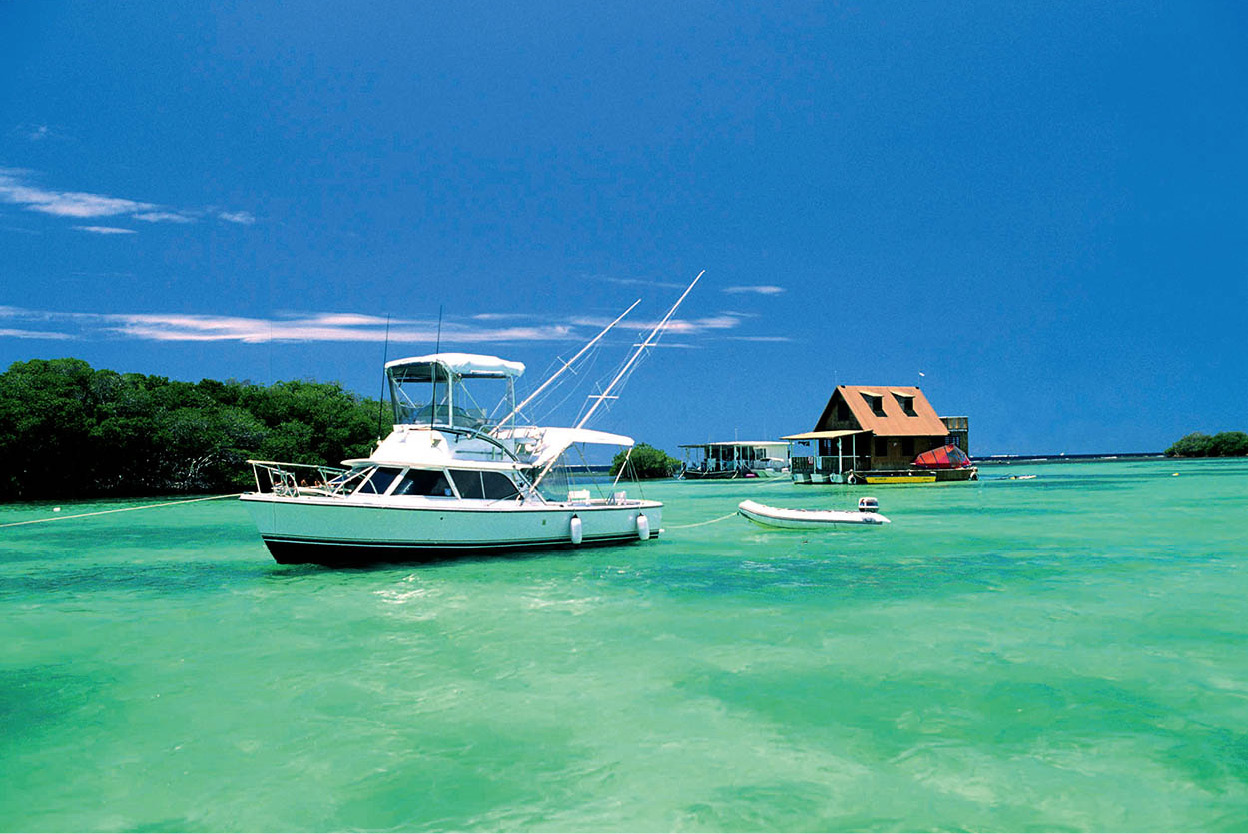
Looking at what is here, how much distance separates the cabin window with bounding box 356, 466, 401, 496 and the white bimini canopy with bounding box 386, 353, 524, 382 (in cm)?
293

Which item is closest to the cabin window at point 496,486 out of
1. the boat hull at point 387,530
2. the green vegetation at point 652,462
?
the boat hull at point 387,530

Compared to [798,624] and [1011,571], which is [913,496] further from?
[798,624]

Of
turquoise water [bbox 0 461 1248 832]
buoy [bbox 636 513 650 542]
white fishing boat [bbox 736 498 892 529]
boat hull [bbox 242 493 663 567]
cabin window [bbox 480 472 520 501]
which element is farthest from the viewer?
white fishing boat [bbox 736 498 892 529]

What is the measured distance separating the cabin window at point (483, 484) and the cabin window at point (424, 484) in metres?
0.33

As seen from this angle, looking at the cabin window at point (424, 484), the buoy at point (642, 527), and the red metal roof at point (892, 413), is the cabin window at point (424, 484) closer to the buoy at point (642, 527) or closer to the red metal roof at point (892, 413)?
the buoy at point (642, 527)

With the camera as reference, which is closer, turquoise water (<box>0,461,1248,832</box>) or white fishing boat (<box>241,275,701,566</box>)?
turquoise water (<box>0,461,1248,832</box>)

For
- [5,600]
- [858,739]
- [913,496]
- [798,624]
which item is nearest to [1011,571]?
[798,624]

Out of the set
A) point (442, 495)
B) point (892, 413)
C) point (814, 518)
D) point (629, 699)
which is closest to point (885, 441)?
point (892, 413)

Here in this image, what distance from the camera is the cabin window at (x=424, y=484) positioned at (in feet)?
61.8

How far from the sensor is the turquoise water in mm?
6594

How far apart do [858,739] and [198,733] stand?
666 cm

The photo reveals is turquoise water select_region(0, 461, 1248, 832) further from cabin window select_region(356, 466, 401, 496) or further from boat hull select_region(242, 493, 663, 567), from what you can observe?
cabin window select_region(356, 466, 401, 496)

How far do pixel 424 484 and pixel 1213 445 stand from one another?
6427 inches

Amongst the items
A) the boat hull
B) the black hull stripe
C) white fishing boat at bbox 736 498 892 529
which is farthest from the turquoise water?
white fishing boat at bbox 736 498 892 529
